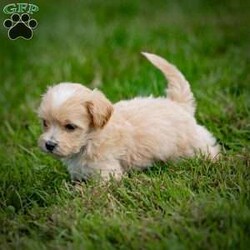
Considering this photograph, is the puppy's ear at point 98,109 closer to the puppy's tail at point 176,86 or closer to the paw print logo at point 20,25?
the puppy's tail at point 176,86

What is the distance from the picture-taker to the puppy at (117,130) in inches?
170

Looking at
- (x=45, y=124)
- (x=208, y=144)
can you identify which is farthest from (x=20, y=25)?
(x=208, y=144)

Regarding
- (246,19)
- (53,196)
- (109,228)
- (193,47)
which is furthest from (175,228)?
(246,19)

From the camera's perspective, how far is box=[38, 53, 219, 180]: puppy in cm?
433

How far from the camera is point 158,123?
468 cm

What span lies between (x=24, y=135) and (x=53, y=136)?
141 cm

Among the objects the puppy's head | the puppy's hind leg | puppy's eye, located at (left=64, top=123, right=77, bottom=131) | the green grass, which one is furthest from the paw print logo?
the puppy's hind leg

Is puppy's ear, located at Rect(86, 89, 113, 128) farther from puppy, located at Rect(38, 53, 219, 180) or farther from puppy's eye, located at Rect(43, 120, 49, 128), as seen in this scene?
puppy's eye, located at Rect(43, 120, 49, 128)

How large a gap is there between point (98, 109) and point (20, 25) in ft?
3.78

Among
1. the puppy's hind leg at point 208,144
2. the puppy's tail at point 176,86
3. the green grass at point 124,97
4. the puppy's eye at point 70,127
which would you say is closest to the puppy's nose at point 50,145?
the puppy's eye at point 70,127

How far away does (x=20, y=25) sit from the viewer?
520 centimetres

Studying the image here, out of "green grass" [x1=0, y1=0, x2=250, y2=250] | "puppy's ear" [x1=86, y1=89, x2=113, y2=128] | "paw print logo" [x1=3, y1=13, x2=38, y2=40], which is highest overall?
"paw print logo" [x1=3, y1=13, x2=38, y2=40]

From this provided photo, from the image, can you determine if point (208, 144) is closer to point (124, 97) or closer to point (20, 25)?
point (124, 97)

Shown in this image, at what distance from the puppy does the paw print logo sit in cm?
80
